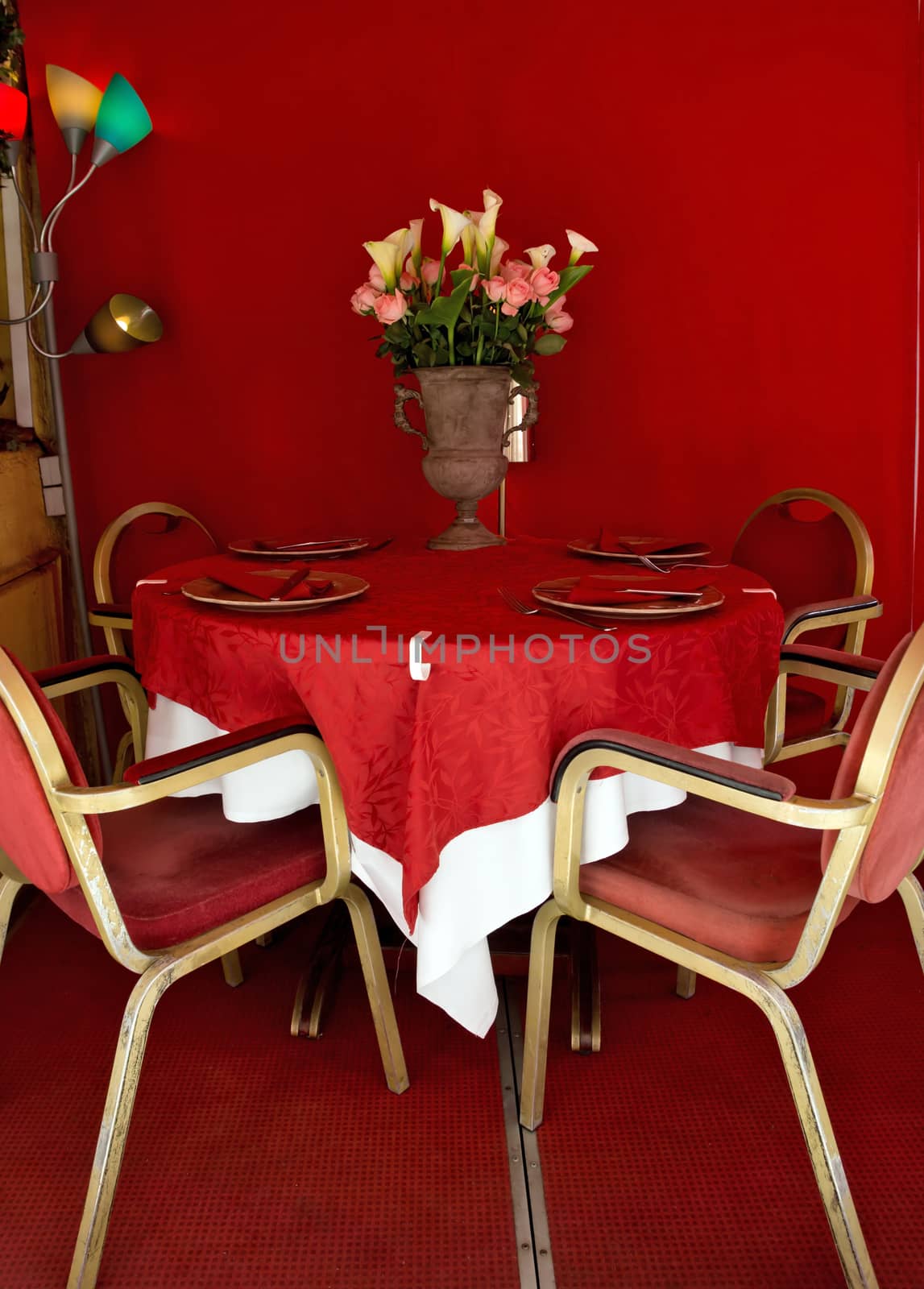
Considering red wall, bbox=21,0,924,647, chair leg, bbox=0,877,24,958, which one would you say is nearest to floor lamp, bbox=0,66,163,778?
red wall, bbox=21,0,924,647

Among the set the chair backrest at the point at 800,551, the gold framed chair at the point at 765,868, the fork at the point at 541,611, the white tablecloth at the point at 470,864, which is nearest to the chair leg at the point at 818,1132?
the gold framed chair at the point at 765,868

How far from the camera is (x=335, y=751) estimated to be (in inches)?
56.5

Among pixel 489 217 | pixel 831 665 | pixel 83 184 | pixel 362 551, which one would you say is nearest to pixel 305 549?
pixel 362 551

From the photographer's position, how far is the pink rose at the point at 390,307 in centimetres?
193

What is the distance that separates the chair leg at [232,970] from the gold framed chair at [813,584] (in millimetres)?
1234

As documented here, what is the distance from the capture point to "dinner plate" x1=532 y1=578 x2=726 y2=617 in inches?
57.6

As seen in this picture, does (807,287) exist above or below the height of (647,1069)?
Result: above

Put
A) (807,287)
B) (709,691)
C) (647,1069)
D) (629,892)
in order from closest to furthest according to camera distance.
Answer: (629,892) → (709,691) → (647,1069) → (807,287)

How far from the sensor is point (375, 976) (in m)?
1.58

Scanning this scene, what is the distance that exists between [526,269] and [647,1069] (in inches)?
63.5

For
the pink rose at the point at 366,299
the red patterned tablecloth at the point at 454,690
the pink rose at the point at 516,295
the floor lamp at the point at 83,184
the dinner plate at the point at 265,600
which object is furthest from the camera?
the floor lamp at the point at 83,184

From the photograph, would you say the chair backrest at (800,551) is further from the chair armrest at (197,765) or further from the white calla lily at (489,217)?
the chair armrest at (197,765)

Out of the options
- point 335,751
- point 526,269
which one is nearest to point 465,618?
point 335,751

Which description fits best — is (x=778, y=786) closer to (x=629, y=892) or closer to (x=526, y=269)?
(x=629, y=892)
